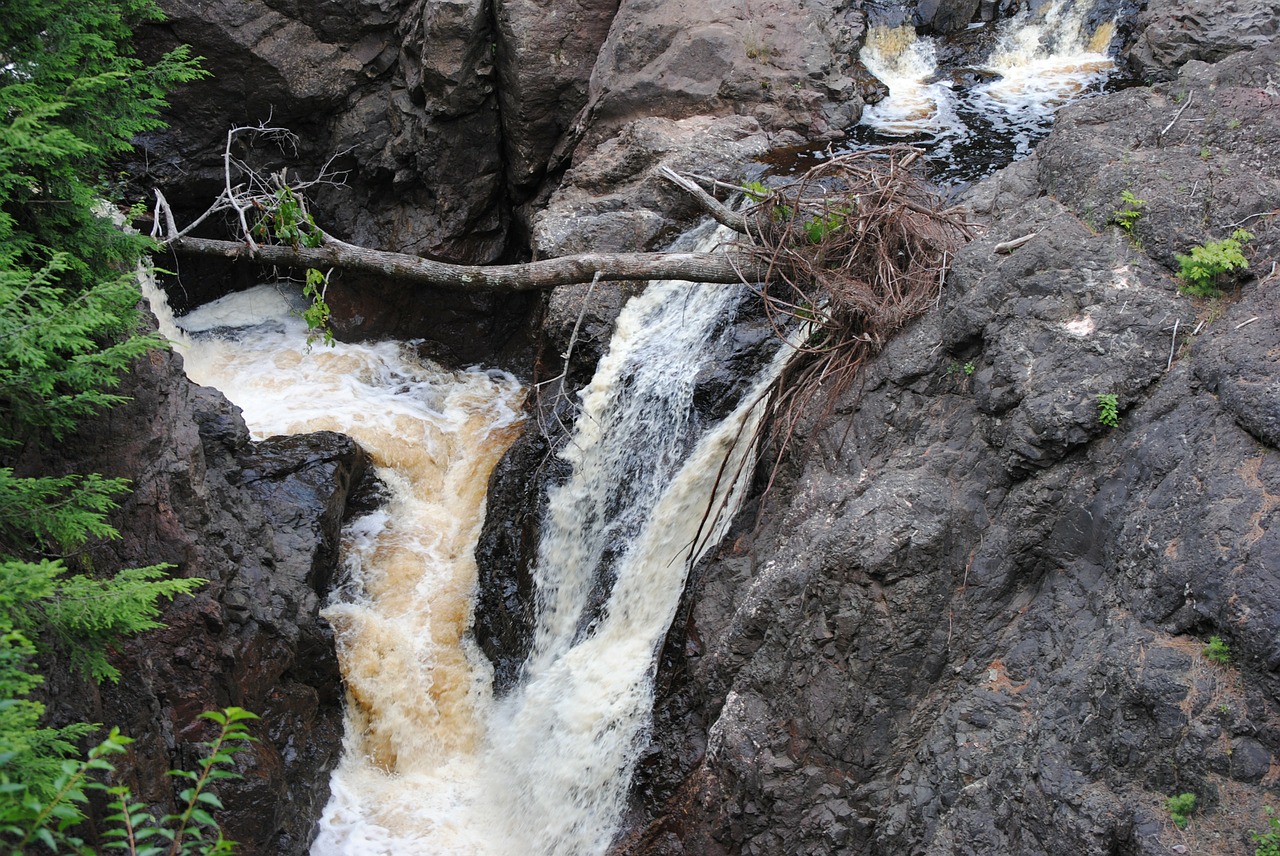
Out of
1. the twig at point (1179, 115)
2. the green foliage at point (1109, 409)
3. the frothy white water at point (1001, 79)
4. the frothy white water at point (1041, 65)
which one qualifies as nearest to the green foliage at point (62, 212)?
the green foliage at point (1109, 409)

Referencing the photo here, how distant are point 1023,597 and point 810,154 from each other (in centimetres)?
521

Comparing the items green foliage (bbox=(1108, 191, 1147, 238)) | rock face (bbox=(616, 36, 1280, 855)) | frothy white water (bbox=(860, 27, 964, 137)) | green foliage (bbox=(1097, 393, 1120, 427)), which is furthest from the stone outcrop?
green foliage (bbox=(1097, 393, 1120, 427))

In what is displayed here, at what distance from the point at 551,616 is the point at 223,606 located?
2270mm

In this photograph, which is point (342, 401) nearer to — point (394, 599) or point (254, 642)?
point (394, 599)

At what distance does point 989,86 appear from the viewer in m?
9.42

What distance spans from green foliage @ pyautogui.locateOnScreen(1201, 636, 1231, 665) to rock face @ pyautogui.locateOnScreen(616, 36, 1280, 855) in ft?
0.08

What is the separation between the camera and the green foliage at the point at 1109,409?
4.21 m

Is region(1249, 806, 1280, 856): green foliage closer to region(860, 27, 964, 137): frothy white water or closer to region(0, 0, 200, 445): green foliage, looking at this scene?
region(0, 0, 200, 445): green foliage

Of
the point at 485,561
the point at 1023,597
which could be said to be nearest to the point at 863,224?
the point at 1023,597

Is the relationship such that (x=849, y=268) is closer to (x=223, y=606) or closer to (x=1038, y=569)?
(x=1038, y=569)

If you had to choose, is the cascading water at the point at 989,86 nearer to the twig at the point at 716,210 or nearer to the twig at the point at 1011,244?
the twig at the point at 716,210

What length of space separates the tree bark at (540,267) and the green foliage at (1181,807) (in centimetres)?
377

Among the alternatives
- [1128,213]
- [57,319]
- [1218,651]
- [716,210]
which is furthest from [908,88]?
[57,319]

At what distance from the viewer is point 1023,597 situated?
4.41m
